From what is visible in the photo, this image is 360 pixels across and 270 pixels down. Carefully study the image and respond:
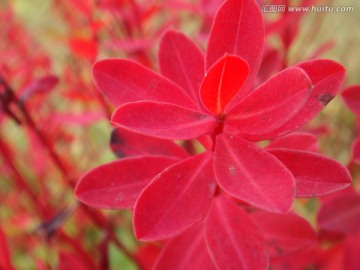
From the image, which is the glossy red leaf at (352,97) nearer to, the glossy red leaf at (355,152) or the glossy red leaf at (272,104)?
the glossy red leaf at (355,152)

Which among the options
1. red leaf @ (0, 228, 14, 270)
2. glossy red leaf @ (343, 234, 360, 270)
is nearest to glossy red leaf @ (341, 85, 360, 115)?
glossy red leaf @ (343, 234, 360, 270)

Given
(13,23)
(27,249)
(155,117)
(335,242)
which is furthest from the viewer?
(27,249)

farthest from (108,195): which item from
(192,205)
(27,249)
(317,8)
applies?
(27,249)

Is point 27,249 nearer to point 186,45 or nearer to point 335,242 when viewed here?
point 335,242

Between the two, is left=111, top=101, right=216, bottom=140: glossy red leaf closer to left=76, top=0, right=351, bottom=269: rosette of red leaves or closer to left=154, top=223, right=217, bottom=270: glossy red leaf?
left=76, top=0, right=351, bottom=269: rosette of red leaves

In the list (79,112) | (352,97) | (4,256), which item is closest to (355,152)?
(352,97)

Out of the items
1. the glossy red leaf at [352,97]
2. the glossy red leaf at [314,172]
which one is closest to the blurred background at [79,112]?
the glossy red leaf at [352,97]
